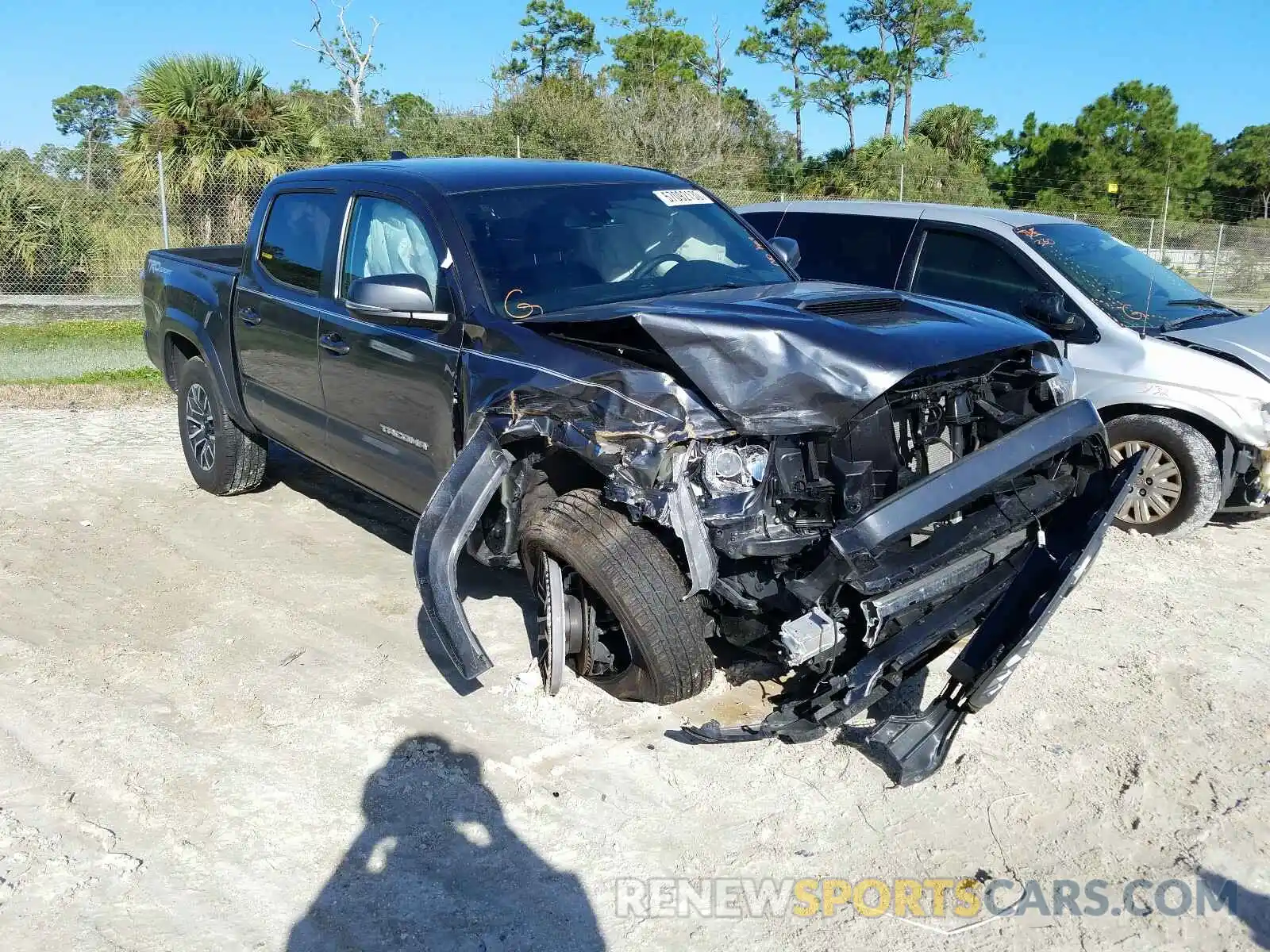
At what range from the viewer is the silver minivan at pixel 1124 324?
19.2ft

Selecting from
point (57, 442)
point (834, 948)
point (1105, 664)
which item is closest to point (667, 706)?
point (834, 948)

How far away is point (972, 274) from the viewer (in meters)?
6.67

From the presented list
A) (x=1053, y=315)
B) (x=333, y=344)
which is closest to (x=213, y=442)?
(x=333, y=344)

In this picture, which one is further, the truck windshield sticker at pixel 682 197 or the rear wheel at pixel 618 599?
the truck windshield sticker at pixel 682 197

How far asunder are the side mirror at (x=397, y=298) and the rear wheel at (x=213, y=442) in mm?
2546

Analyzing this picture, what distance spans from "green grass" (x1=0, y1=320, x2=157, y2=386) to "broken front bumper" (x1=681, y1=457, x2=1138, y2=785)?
29.3ft

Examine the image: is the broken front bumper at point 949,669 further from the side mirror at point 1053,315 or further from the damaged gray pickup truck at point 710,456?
the side mirror at point 1053,315

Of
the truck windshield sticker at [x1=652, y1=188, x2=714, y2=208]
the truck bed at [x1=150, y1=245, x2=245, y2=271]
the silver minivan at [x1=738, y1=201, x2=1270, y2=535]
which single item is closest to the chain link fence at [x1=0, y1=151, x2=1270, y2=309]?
the truck bed at [x1=150, y1=245, x2=245, y2=271]

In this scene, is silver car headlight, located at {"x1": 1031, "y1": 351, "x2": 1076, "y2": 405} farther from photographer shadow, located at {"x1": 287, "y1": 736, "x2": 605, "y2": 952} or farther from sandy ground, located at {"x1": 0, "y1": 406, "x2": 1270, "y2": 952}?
photographer shadow, located at {"x1": 287, "y1": 736, "x2": 605, "y2": 952}

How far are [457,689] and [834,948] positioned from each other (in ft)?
6.32

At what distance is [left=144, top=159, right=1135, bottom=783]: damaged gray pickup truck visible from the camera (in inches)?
135

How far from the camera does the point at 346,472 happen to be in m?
5.24

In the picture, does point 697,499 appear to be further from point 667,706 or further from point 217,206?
point 217,206

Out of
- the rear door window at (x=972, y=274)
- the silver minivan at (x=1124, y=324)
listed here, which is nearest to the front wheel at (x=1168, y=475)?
the silver minivan at (x=1124, y=324)
